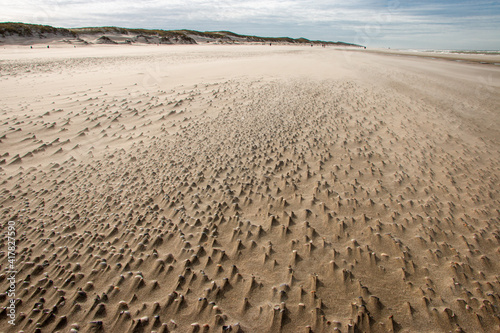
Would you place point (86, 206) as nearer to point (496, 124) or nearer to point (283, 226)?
point (283, 226)

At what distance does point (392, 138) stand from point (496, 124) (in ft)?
15.1

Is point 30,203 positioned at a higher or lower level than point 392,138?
lower

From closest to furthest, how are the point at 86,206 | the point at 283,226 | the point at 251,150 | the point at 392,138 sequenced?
1. the point at 283,226
2. the point at 86,206
3. the point at 251,150
4. the point at 392,138

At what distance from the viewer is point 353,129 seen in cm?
713

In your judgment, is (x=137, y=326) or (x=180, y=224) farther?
(x=180, y=224)

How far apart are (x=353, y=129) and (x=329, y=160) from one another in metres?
2.16

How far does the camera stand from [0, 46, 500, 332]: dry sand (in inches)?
108

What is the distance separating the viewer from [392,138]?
6.74 m

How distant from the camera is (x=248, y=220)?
3.90 m

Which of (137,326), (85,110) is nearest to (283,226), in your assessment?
(137,326)

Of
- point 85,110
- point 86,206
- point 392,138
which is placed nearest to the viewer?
point 86,206

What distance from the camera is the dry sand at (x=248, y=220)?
276 centimetres

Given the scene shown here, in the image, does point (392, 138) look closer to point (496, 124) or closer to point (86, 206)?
point (496, 124)

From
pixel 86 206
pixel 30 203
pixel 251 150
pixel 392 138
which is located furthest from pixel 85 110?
pixel 392 138
